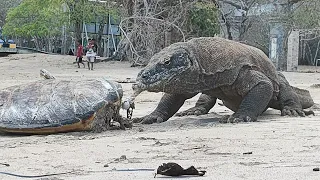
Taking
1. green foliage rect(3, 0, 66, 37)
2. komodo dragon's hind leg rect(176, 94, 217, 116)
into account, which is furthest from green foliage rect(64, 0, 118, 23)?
komodo dragon's hind leg rect(176, 94, 217, 116)

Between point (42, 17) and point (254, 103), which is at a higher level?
point (42, 17)

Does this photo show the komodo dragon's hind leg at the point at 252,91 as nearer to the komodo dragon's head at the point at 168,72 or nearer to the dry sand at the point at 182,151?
the dry sand at the point at 182,151

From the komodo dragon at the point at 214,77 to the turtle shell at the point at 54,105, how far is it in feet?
1.63

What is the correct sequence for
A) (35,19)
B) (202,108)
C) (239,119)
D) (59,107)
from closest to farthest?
(59,107), (239,119), (202,108), (35,19)

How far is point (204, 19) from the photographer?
27250mm

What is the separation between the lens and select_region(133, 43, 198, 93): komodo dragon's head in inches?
280

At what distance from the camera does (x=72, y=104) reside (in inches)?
261

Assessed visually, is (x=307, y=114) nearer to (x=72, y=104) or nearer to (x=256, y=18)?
(x=72, y=104)

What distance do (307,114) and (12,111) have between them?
3.84 meters

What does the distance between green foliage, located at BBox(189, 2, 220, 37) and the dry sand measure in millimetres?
19190

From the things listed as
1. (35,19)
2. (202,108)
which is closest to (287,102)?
(202,108)

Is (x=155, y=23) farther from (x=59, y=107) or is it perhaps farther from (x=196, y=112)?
(x=59, y=107)

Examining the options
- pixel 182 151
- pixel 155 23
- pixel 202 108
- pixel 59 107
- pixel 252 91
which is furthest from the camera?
pixel 155 23

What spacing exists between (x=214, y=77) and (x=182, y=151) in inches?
111
